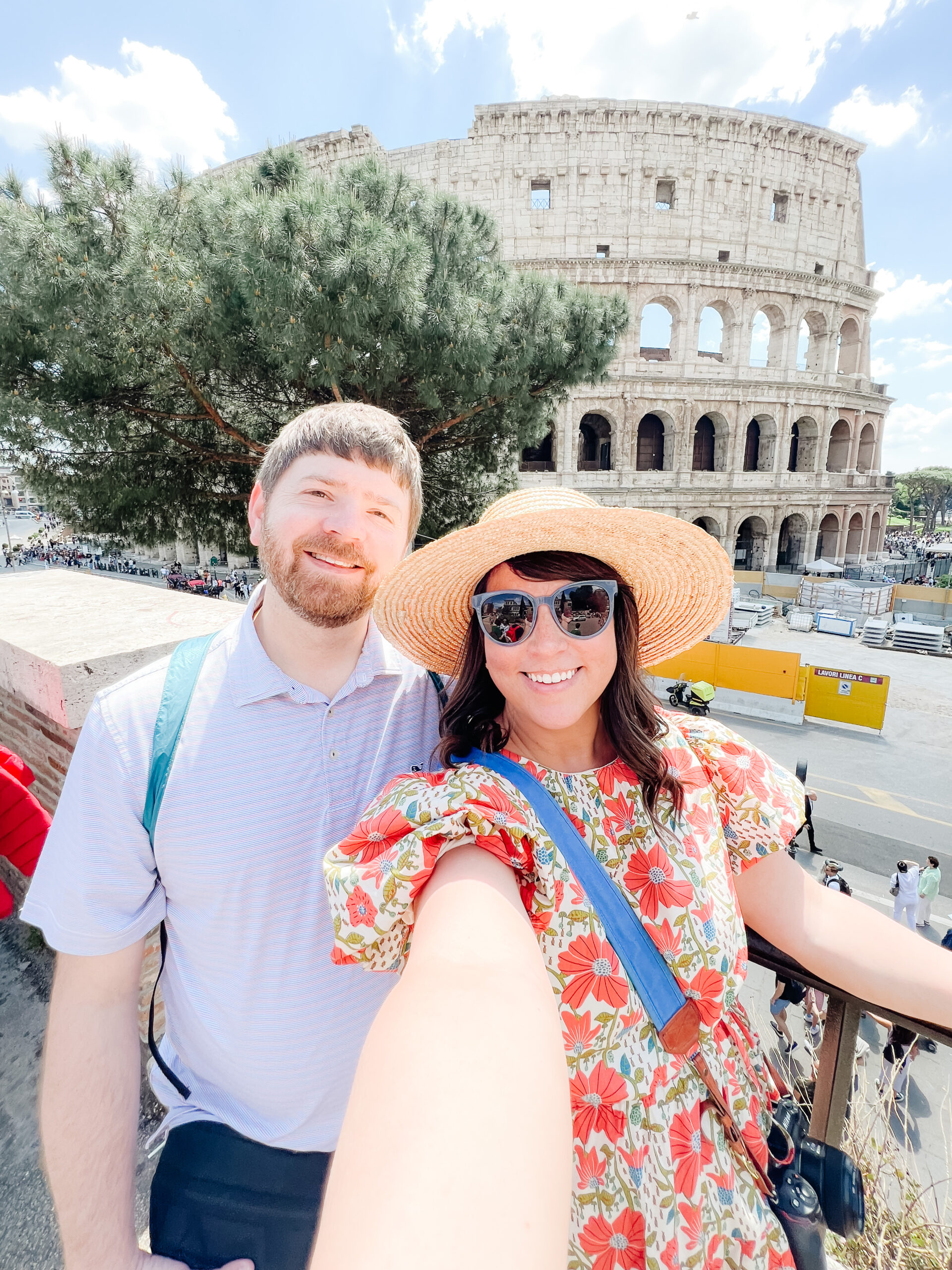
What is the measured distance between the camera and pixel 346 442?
121 centimetres

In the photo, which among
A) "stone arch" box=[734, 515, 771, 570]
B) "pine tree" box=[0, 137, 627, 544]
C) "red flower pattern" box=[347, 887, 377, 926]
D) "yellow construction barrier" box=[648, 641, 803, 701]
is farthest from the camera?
"stone arch" box=[734, 515, 771, 570]

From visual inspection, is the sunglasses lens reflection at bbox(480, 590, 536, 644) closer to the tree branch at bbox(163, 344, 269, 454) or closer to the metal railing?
the metal railing

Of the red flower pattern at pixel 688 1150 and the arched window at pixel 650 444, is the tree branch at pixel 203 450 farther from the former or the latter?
the arched window at pixel 650 444

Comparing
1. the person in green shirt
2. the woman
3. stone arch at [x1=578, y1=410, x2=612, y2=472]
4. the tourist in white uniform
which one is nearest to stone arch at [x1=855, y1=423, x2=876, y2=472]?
stone arch at [x1=578, y1=410, x2=612, y2=472]

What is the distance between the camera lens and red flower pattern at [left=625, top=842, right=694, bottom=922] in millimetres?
1006

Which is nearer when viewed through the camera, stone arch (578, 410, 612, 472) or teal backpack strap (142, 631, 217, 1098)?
teal backpack strap (142, 631, 217, 1098)

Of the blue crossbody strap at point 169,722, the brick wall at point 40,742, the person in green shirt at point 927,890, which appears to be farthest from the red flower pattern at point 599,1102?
the person in green shirt at point 927,890

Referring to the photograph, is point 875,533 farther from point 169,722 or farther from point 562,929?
point 169,722

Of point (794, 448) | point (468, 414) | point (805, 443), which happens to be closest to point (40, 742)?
point (468, 414)

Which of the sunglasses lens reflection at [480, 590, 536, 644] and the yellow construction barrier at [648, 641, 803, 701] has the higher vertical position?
the sunglasses lens reflection at [480, 590, 536, 644]

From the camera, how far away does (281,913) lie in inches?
39.9

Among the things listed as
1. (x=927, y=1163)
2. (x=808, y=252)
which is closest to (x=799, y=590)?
(x=808, y=252)

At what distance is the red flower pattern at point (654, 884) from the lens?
1.01 meters

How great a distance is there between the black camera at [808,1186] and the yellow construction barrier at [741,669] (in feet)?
33.1
